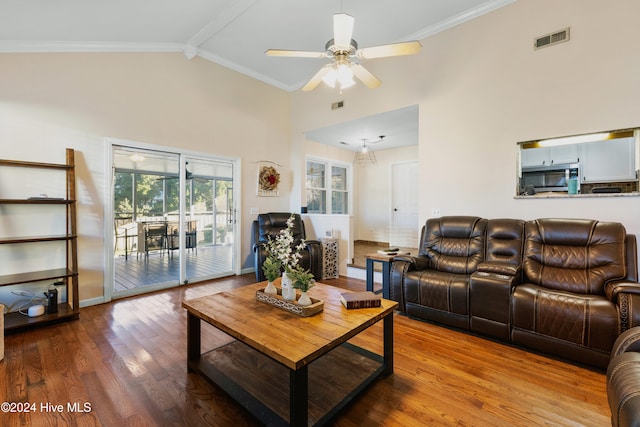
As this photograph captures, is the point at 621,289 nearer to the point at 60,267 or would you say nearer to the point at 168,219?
the point at 168,219

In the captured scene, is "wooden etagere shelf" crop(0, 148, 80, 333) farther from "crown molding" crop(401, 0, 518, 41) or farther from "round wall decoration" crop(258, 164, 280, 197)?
"crown molding" crop(401, 0, 518, 41)

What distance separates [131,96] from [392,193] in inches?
229

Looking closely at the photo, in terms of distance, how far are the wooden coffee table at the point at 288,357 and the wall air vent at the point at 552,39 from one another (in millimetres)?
3323

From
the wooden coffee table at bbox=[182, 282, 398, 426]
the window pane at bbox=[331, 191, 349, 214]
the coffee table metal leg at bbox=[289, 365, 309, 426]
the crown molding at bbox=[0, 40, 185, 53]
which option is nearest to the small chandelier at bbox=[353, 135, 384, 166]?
the window pane at bbox=[331, 191, 349, 214]

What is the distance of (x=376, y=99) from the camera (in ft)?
14.3

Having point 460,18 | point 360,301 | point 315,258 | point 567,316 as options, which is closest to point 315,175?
point 315,258

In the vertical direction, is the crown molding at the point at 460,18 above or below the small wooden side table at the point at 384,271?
above

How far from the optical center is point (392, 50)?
2252 mm

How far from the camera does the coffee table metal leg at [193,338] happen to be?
2.09 m

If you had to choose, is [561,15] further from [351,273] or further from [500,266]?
[351,273]

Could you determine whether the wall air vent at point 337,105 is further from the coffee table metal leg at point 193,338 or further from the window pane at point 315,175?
the coffee table metal leg at point 193,338

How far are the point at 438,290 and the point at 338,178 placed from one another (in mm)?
5112

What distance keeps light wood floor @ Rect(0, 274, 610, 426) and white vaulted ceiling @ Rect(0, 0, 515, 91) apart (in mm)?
3086

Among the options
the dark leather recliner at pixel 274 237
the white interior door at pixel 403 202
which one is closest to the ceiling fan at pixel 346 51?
the dark leather recliner at pixel 274 237
